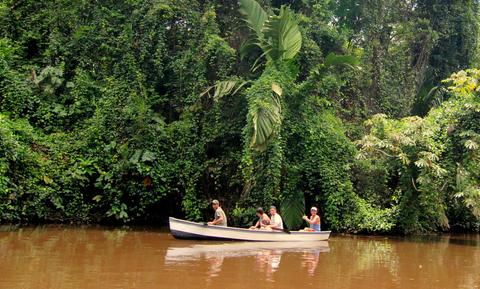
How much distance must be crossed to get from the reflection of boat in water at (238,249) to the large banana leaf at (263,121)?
2719 millimetres

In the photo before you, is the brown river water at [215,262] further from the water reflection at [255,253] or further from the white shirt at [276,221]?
the white shirt at [276,221]

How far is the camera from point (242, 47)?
17.5 metres

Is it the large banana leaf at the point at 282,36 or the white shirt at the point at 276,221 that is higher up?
the large banana leaf at the point at 282,36

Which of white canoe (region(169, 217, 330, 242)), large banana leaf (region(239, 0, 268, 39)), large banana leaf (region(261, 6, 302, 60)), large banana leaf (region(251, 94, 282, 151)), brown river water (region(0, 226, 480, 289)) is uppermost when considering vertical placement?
large banana leaf (region(239, 0, 268, 39))

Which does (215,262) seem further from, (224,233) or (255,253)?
(224,233)

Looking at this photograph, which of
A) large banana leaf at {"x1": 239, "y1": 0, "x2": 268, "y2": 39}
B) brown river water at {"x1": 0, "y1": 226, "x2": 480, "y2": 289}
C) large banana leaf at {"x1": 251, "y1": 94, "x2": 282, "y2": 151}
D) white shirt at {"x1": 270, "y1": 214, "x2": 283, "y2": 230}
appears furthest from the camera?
Answer: large banana leaf at {"x1": 239, "y1": 0, "x2": 268, "y2": 39}

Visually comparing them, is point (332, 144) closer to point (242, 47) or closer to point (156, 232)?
point (242, 47)

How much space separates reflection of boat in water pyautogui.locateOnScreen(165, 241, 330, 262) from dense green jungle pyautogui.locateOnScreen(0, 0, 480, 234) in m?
2.03

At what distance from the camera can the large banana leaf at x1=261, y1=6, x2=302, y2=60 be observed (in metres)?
15.9

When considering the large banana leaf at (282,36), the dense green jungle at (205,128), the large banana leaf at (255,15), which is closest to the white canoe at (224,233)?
the dense green jungle at (205,128)

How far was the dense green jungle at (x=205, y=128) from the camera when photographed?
51.6 ft

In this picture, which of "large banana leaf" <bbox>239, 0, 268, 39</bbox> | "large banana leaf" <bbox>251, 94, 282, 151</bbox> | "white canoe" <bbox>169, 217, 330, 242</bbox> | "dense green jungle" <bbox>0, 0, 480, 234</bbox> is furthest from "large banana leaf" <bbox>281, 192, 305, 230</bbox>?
"large banana leaf" <bbox>239, 0, 268, 39</bbox>

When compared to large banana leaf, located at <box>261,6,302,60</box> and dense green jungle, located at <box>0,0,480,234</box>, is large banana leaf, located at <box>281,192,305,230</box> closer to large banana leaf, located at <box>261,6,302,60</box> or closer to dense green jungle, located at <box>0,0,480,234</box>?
dense green jungle, located at <box>0,0,480,234</box>

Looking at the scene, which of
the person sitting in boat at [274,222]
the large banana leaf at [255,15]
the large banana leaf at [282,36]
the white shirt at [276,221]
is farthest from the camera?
the large banana leaf at [255,15]
